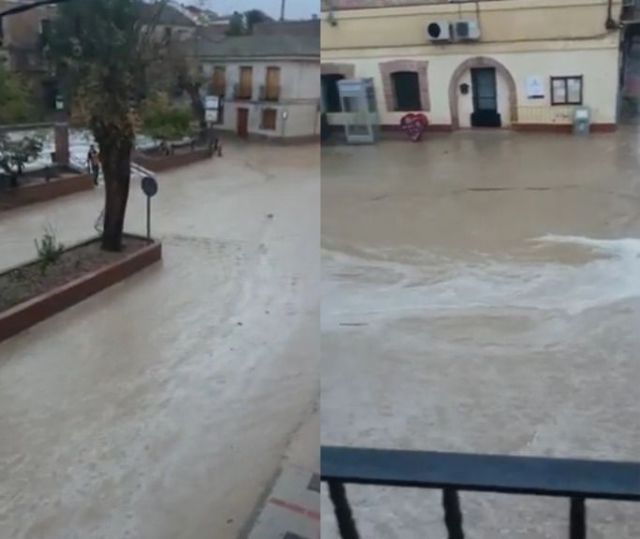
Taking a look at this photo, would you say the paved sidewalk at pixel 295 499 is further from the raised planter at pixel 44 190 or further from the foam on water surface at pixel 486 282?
the raised planter at pixel 44 190

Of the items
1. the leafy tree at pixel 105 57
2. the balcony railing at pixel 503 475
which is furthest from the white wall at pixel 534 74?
the balcony railing at pixel 503 475

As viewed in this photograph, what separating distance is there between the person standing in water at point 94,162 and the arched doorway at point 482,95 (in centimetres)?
67

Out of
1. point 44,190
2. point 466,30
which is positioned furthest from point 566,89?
point 44,190

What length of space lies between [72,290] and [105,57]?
0.70 metres

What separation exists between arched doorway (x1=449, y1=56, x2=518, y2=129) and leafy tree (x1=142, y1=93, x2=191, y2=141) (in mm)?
375

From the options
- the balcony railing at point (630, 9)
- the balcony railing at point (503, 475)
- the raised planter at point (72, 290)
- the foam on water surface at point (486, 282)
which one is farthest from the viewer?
the foam on water surface at point (486, 282)

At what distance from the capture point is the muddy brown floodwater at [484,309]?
1251mm

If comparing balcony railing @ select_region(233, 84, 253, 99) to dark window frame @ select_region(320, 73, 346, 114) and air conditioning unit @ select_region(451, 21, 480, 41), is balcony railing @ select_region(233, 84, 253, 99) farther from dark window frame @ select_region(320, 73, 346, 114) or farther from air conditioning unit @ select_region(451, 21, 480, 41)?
air conditioning unit @ select_region(451, 21, 480, 41)

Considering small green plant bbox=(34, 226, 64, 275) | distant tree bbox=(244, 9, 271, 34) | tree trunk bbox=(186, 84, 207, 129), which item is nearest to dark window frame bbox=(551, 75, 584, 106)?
distant tree bbox=(244, 9, 271, 34)

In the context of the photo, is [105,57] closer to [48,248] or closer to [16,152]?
[16,152]

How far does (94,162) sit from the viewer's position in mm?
1528

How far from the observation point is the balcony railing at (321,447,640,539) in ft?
1.69

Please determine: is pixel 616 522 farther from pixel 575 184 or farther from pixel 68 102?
pixel 68 102

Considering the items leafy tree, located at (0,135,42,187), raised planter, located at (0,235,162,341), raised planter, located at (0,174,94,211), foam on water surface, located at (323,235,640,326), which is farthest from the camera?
foam on water surface, located at (323,235,640,326)
